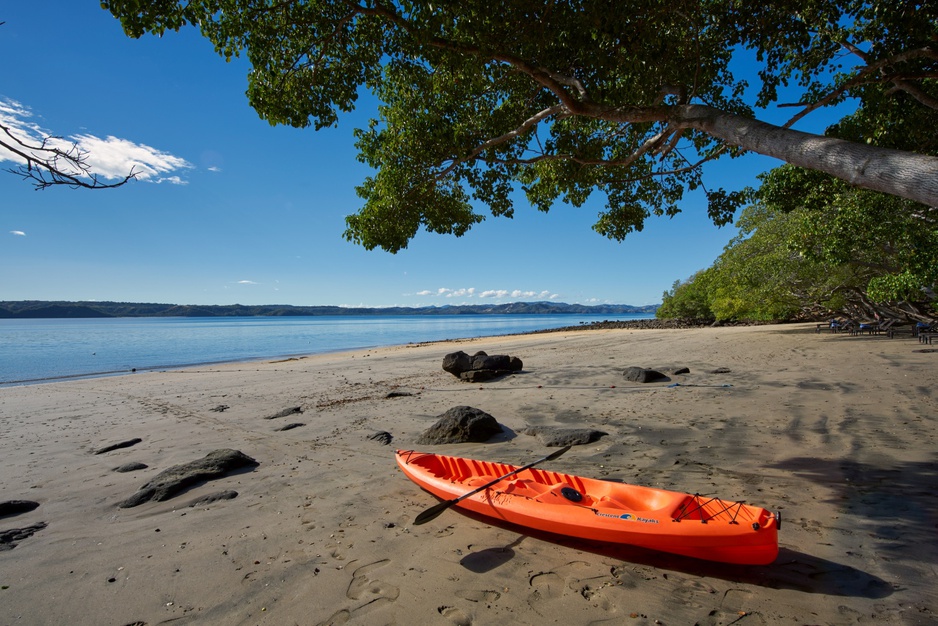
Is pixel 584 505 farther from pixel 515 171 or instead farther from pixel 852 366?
pixel 852 366

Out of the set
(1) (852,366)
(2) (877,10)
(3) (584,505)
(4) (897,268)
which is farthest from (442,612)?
(4) (897,268)

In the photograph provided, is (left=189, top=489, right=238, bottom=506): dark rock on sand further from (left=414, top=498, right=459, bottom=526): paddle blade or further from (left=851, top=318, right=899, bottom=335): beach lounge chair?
(left=851, top=318, right=899, bottom=335): beach lounge chair

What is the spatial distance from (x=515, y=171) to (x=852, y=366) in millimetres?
9557

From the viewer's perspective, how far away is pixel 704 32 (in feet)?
24.0

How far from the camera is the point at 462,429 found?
6754 mm

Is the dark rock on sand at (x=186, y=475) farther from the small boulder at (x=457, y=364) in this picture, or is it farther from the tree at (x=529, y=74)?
the small boulder at (x=457, y=364)

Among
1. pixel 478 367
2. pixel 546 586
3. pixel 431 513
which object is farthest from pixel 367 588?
pixel 478 367

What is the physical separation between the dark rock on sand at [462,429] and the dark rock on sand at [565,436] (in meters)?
0.72

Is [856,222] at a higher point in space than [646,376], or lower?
higher

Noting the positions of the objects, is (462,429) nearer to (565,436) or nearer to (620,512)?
(565,436)

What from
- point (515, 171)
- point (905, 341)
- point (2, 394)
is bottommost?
point (2, 394)

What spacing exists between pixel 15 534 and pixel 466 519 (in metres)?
4.26

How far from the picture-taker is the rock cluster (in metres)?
11.9

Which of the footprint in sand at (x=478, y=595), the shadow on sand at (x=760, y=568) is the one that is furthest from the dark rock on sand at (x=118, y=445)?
the footprint in sand at (x=478, y=595)
